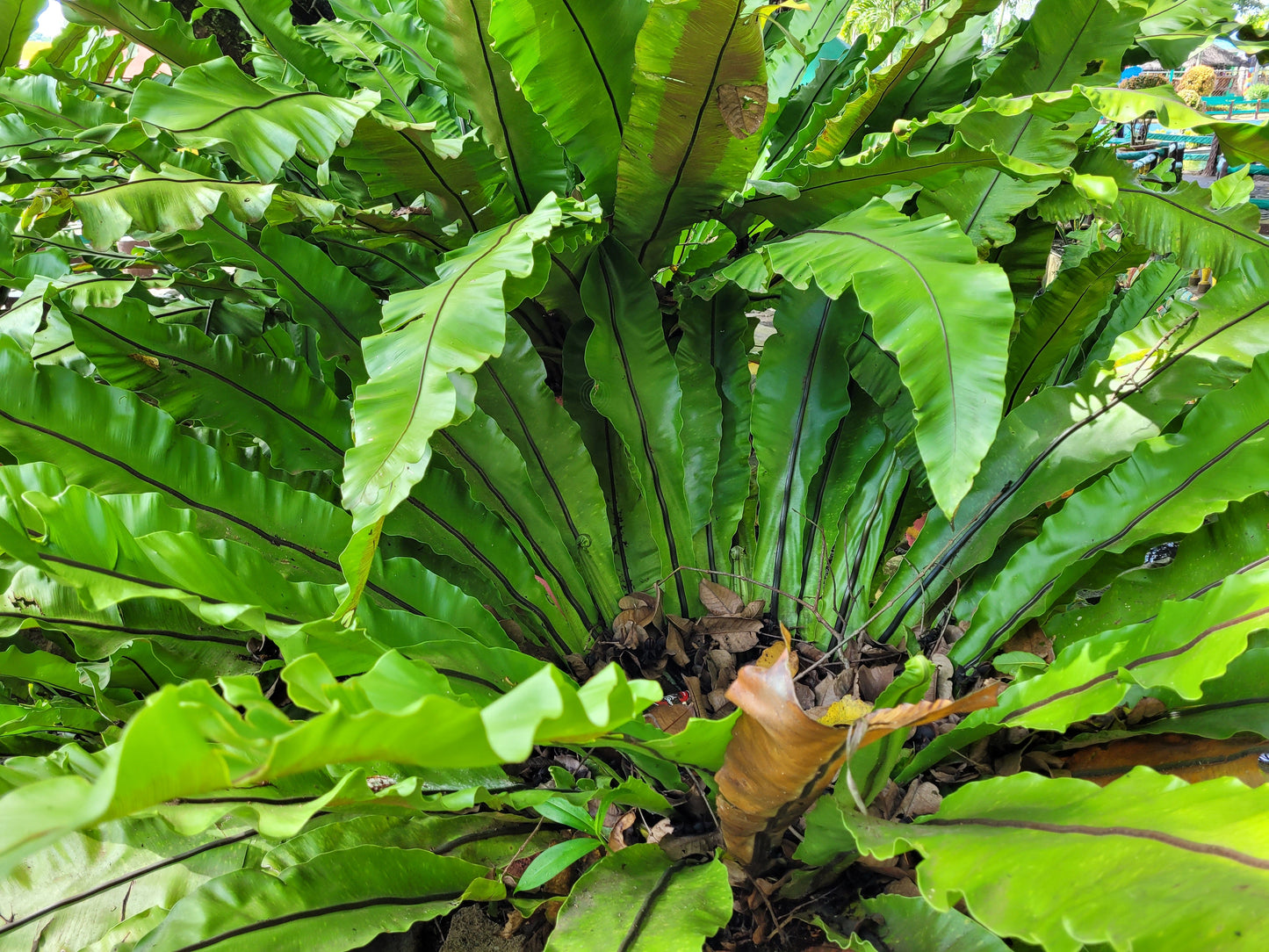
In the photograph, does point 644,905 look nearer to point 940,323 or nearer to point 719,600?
point 719,600

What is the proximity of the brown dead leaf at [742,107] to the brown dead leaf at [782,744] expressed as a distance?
0.52 meters

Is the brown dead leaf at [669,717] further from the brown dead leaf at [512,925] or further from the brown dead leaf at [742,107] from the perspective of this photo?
the brown dead leaf at [742,107]

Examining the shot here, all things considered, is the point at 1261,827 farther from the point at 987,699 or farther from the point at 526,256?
the point at 526,256

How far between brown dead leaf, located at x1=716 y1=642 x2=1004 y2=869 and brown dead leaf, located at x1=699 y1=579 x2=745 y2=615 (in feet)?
1.14

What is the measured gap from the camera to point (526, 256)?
64 cm

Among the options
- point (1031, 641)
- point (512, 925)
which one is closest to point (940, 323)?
point (1031, 641)

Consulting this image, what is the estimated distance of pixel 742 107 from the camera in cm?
74

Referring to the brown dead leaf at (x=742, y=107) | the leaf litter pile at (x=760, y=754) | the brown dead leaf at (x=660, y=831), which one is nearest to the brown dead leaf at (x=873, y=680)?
the leaf litter pile at (x=760, y=754)

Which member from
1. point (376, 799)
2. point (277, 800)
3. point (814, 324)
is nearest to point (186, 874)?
point (277, 800)

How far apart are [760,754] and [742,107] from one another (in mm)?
586

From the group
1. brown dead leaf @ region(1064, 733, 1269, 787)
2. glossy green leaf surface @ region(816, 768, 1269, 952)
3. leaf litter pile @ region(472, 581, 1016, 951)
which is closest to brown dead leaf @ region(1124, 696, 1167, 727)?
brown dead leaf @ region(1064, 733, 1269, 787)

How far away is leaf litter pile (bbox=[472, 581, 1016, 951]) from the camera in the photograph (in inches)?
18.0

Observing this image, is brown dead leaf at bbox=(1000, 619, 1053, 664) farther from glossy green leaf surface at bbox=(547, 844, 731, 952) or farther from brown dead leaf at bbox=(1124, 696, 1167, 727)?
glossy green leaf surface at bbox=(547, 844, 731, 952)

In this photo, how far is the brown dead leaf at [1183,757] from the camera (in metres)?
0.65
